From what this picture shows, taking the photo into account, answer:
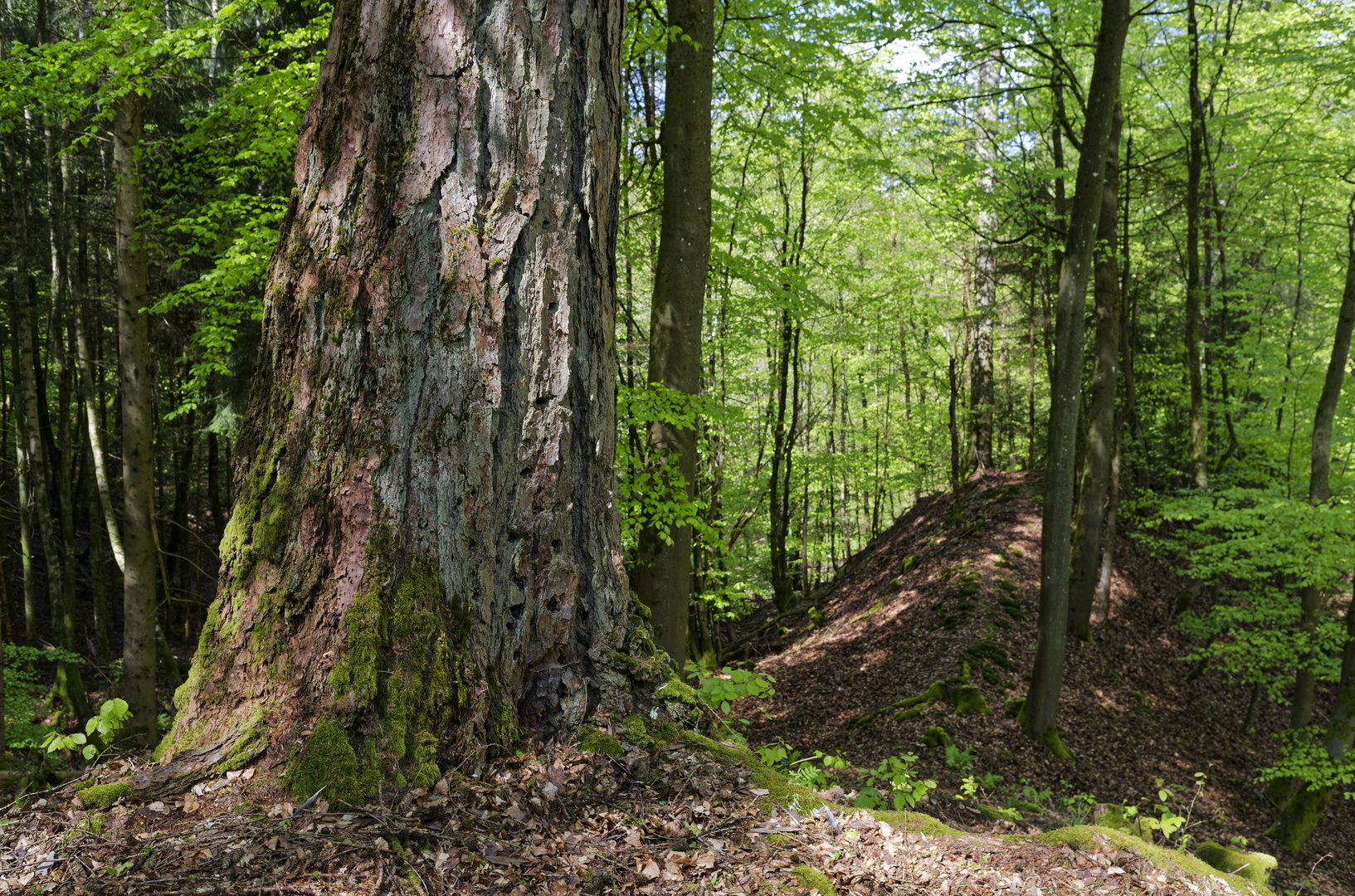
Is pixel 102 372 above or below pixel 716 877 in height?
above

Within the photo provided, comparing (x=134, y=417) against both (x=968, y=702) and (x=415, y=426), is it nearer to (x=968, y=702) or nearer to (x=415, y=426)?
(x=415, y=426)

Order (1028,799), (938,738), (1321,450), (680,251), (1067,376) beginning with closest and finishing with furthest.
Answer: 1. (680,251)
2. (1028,799)
3. (1067,376)
4. (938,738)
5. (1321,450)

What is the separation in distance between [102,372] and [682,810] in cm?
1774

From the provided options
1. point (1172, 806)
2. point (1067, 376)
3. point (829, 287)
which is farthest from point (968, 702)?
point (829, 287)

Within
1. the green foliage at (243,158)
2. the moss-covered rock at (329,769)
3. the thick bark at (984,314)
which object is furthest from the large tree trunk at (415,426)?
the thick bark at (984,314)

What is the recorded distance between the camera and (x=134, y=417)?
7.24m

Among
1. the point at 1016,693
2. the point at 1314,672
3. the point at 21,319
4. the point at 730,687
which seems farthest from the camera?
the point at 21,319

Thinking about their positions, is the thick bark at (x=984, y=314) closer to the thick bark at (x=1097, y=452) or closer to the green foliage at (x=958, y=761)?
the thick bark at (x=1097, y=452)

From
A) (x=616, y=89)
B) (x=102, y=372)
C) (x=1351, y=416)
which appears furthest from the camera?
(x=102, y=372)

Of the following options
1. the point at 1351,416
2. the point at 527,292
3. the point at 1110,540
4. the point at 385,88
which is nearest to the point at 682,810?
the point at 527,292

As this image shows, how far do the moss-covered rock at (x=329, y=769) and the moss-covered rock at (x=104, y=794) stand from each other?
0.50 meters

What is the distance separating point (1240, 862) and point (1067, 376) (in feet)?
19.6

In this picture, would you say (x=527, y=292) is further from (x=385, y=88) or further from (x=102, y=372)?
(x=102, y=372)

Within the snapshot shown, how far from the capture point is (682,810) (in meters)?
2.51
